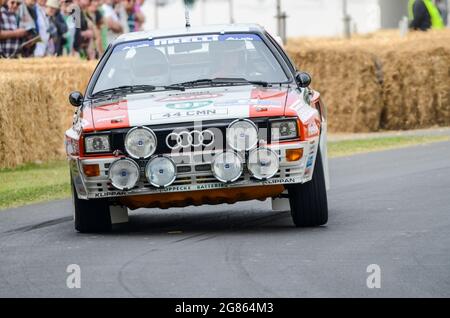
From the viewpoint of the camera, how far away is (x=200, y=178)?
34.2 ft

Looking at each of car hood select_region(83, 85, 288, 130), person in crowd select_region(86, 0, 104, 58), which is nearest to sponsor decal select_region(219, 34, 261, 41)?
car hood select_region(83, 85, 288, 130)

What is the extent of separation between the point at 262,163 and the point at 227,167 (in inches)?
9.7

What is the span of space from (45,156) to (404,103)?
6778 mm

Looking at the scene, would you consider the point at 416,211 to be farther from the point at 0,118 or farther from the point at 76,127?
the point at 0,118

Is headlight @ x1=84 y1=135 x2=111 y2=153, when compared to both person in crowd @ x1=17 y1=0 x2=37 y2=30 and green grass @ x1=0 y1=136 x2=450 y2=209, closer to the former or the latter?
green grass @ x1=0 y1=136 x2=450 y2=209

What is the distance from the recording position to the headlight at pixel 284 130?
413 inches

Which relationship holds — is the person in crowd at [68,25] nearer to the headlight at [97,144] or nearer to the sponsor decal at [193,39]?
the sponsor decal at [193,39]

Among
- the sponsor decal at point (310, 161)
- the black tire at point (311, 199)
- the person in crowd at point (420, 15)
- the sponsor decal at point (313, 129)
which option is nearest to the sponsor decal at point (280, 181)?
the sponsor decal at point (310, 161)

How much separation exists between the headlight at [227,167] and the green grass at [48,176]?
13.9ft

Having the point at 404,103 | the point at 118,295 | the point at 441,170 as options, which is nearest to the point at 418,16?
the point at 404,103

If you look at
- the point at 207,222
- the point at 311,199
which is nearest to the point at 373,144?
the point at 207,222

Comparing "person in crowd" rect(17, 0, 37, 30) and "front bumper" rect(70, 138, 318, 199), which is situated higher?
"front bumper" rect(70, 138, 318, 199)

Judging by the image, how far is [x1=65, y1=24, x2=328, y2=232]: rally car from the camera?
10.4m

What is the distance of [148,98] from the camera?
11.0m
